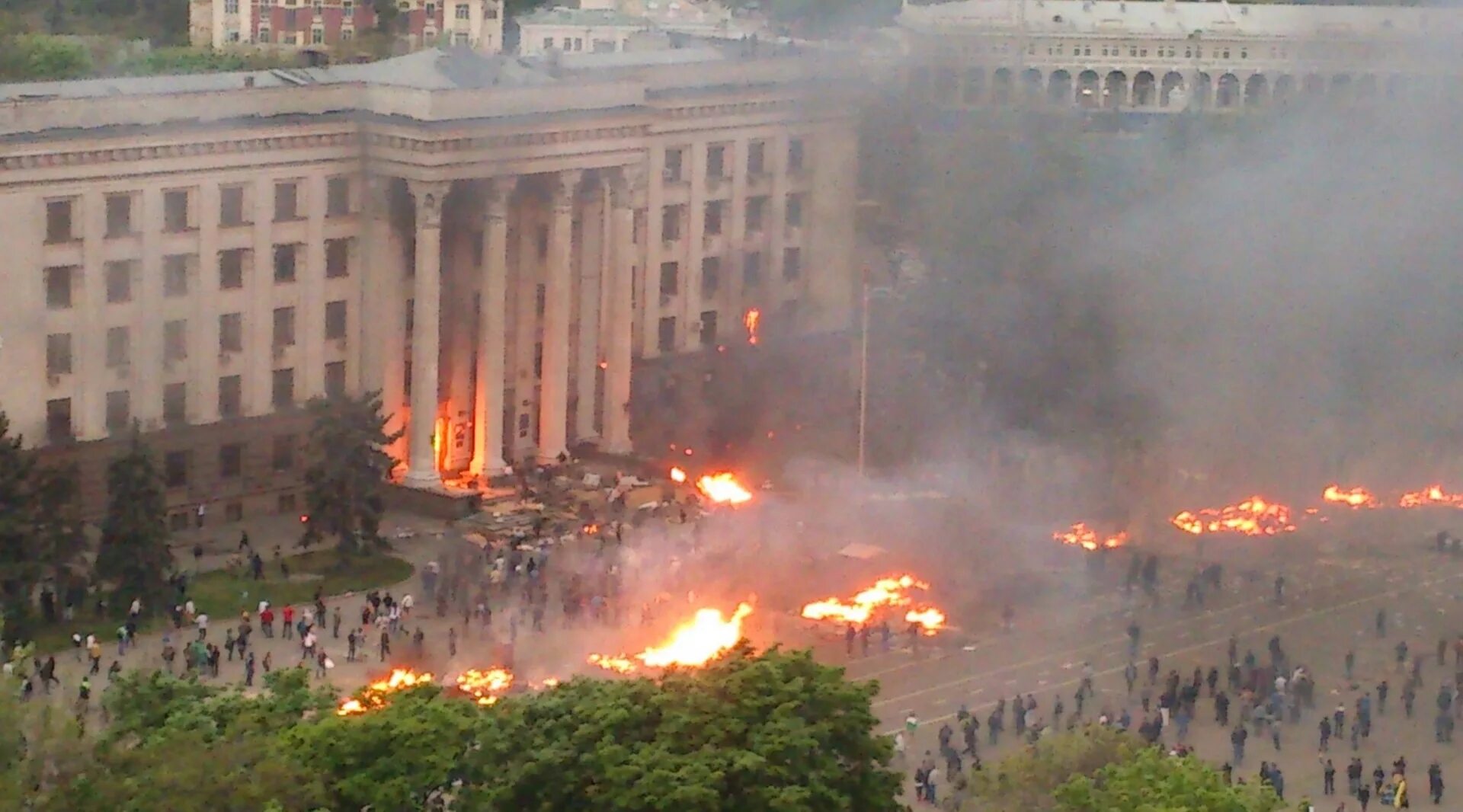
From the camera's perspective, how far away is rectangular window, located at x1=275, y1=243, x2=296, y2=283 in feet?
170

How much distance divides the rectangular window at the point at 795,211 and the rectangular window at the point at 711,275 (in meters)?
2.31

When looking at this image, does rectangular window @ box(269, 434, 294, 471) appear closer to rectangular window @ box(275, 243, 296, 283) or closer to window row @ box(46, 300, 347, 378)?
window row @ box(46, 300, 347, 378)

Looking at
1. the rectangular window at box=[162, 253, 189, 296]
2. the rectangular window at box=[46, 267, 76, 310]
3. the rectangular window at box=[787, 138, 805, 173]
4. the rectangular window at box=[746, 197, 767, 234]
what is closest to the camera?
the rectangular window at box=[46, 267, 76, 310]

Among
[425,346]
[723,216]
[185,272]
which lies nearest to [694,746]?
[185,272]

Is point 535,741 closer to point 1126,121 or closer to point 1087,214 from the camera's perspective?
point 1087,214

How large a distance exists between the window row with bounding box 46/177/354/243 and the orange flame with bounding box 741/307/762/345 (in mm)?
11497

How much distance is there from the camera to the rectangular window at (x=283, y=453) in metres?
51.9

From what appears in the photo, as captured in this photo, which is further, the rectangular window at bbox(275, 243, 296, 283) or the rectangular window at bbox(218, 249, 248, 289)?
the rectangular window at bbox(275, 243, 296, 283)

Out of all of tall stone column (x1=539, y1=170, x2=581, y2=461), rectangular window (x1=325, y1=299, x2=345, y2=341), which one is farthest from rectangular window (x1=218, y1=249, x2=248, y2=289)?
tall stone column (x1=539, y1=170, x2=581, y2=461)

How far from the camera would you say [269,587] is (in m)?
46.8

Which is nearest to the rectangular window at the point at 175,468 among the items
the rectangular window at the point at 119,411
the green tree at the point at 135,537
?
the rectangular window at the point at 119,411

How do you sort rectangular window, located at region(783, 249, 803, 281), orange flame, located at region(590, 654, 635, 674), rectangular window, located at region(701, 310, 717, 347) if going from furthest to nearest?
rectangular window, located at region(783, 249, 803, 281), rectangular window, located at region(701, 310, 717, 347), orange flame, located at region(590, 654, 635, 674)

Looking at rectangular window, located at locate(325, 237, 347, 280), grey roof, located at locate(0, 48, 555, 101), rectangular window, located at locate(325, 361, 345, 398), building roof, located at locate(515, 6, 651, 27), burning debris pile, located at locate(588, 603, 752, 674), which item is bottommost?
burning debris pile, located at locate(588, 603, 752, 674)

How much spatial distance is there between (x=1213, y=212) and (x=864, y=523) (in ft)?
57.8
